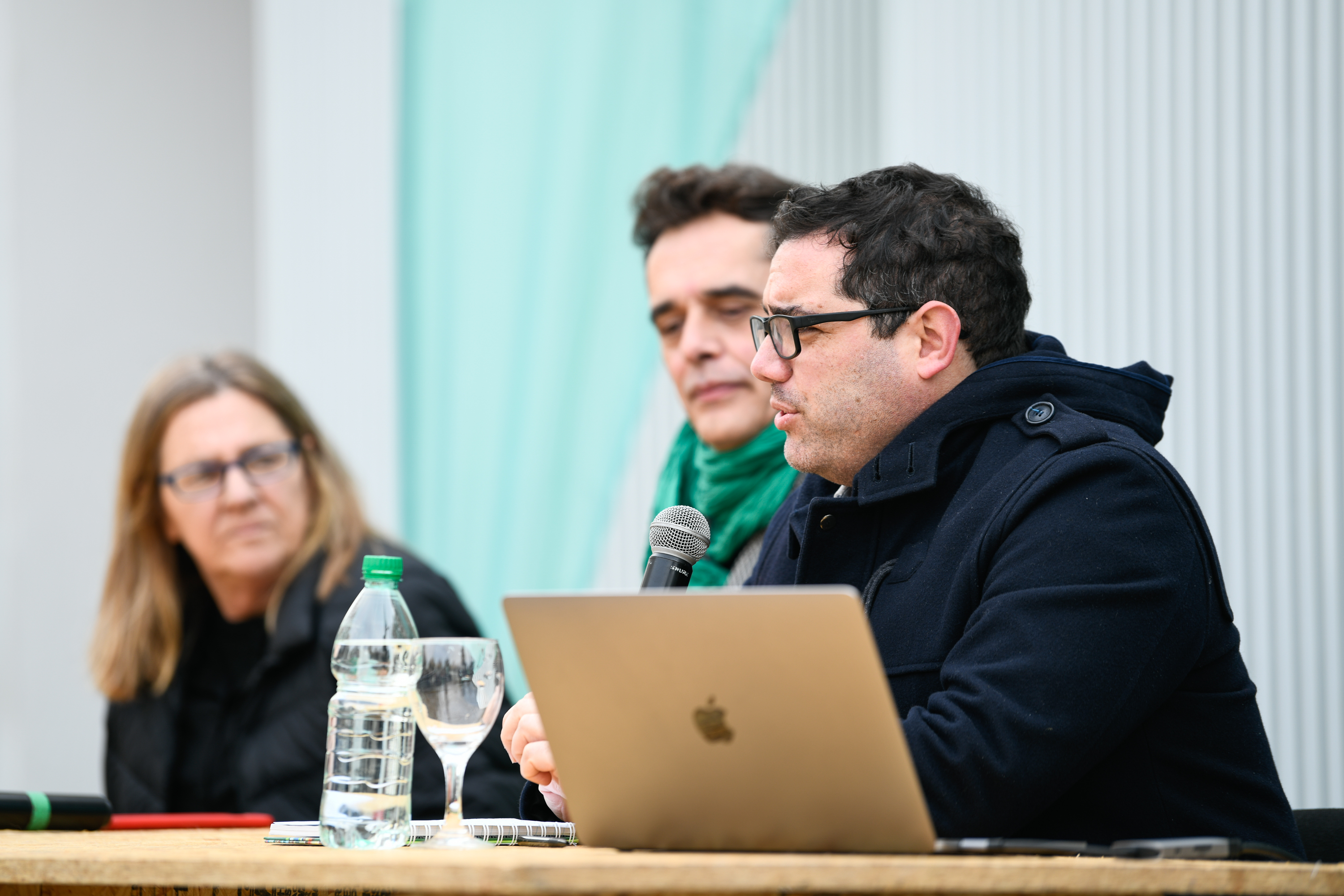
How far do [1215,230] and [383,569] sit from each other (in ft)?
6.66

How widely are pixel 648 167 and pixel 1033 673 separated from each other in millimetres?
2458

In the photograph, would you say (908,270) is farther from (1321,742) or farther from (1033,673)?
(1321,742)

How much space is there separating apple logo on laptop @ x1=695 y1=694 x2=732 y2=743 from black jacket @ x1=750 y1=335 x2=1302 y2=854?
274 millimetres

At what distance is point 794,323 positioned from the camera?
1.53 metres

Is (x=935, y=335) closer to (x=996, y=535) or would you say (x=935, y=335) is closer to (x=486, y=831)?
(x=996, y=535)

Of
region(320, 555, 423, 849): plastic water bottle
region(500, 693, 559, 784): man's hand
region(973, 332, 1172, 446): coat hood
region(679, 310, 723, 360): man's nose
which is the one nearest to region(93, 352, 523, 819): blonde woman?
region(679, 310, 723, 360): man's nose

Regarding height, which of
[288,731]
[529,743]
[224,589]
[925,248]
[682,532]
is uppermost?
[925,248]

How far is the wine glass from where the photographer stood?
3.71 feet

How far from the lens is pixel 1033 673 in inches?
45.1

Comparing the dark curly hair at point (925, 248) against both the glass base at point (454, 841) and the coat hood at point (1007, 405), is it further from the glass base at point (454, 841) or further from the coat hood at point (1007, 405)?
the glass base at point (454, 841)

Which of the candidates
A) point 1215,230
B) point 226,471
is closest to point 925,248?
point 1215,230

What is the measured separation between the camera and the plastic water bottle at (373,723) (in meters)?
1.11

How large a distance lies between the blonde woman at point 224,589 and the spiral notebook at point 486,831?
1.11 meters

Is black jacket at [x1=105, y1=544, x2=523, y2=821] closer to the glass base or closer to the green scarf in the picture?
the green scarf
